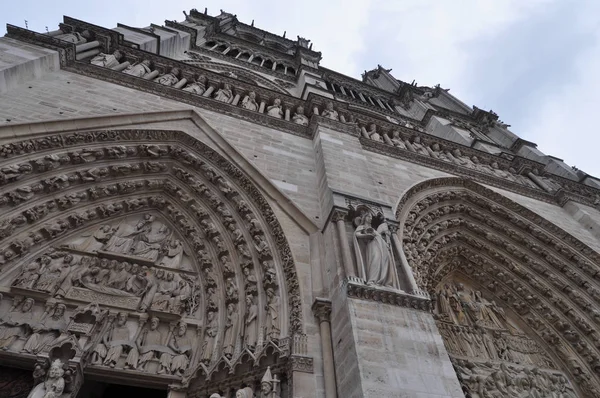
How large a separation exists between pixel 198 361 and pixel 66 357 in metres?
1.30

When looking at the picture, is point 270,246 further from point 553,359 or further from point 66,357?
point 553,359

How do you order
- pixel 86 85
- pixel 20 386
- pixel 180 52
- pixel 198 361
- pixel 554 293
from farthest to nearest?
1. pixel 180 52
2. pixel 554 293
3. pixel 86 85
4. pixel 198 361
5. pixel 20 386

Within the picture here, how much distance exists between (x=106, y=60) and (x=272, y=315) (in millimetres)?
6300

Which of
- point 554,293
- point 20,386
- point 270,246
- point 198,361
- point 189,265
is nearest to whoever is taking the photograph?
point 20,386

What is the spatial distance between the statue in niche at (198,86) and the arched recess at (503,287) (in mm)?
4777

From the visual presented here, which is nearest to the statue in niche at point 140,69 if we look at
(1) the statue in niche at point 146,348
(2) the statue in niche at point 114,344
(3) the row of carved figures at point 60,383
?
(2) the statue in niche at point 114,344

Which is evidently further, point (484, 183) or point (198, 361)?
point (484, 183)

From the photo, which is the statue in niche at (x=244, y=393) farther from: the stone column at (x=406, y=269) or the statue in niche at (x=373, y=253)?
the stone column at (x=406, y=269)

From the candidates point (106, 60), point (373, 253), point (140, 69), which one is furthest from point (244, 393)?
point (106, 60)

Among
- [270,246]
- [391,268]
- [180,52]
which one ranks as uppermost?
[180,52]

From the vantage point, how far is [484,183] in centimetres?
854

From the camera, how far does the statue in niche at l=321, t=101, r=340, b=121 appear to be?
7861mm

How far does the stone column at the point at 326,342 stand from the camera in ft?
10.5

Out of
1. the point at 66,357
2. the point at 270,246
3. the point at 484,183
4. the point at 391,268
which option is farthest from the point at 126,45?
the point at 484,183
